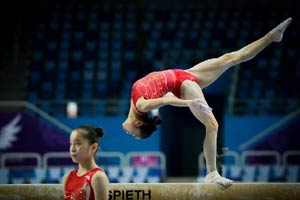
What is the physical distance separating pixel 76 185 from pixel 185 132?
1124 centimetres

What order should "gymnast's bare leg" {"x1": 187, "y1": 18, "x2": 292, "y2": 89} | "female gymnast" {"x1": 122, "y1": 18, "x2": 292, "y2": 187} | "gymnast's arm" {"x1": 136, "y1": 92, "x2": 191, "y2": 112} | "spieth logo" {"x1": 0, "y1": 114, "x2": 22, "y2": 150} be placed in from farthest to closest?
→ "spieth logo" {"x1": 0, "y1": 114, "x2": 22, "y2": 150}
"gymnast's bare leg" {"x1": 187, "y1": 18, "x2": 292, "y2": 89}
"female gymnast" {"x1": 122, "y1": 18, "x2": 292, "y2": 187}
"gymnast's arm" {"x1": 136, "y1": 92, "x2": 191, "y2": 112}

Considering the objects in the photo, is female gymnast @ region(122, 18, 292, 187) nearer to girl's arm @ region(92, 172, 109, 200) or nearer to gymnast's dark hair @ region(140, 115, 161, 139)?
gymnast's dark hair @ region(140, 115, 161, 139)

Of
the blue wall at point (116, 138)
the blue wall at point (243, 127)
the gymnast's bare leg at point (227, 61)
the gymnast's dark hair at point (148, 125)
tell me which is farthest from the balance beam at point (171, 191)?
the blue wall at point (243, 127)

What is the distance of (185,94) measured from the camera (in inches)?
232

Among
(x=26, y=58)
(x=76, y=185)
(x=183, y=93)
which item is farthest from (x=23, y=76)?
(x=76, y=185)

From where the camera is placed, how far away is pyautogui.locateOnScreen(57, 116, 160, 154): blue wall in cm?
1241

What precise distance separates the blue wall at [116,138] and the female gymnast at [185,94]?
20.7ft

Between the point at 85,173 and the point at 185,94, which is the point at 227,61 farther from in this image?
the point at 85,173

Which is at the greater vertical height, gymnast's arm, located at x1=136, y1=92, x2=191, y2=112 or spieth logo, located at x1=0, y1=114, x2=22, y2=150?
gymnast's arm, located at x1=136, y1=92, x2=191, y2=112

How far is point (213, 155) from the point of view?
18.7 ft

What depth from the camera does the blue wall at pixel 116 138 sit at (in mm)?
12414

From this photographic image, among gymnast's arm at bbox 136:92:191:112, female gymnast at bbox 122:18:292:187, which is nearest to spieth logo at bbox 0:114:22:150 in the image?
female gymnast at bbox 122:18:292:187

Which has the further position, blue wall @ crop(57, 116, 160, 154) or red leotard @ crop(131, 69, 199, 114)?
blue wall @ crop(57, 116, 160, 154)

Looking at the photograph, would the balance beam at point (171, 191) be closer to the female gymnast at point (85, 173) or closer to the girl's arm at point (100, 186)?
the female gymnast at point (85, 173)
